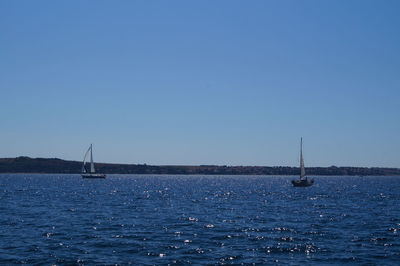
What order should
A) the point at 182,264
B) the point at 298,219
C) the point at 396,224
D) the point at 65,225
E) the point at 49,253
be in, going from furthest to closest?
the point at 298,219 < the point at 396,224 < the point at 65,225 < the point at 49,253 < the point at 182,264

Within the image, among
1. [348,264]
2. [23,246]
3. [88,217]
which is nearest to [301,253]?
[348,264]

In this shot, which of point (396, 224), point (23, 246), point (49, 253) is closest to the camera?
point (49, 253)

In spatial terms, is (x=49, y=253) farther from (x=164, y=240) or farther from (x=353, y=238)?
(x=353, y=238)

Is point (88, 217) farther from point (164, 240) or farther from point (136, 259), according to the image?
point (136, 259)

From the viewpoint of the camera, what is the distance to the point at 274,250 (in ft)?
119

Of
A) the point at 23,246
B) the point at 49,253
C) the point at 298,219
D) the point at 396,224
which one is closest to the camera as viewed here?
the point at 49,253

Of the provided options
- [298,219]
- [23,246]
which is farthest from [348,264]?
[298,219]

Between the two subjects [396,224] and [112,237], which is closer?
[112,237]

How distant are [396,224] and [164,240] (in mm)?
29321

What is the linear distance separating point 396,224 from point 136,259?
35062 mm

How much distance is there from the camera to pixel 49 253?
33.5 m

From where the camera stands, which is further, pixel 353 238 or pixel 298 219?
pixel 298 219

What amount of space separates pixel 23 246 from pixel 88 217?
2137cm

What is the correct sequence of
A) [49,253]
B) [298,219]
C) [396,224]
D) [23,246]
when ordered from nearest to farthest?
[49,253], [23,246], [396,224], [298,219]
